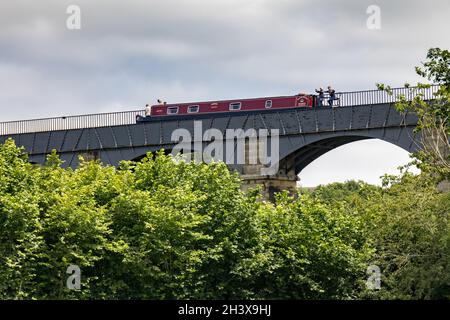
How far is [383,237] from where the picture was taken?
64.7 m

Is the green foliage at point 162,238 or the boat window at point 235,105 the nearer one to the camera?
the green foliage at point 162,238

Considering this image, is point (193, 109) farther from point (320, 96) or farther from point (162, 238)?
point (162, 238)

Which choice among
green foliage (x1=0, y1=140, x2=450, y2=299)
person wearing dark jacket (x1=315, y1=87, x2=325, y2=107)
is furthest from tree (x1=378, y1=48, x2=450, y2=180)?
person wearing dark jacket (x1=315, y1=87, x2=325, y2=107)

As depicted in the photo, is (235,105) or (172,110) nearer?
(235,105)

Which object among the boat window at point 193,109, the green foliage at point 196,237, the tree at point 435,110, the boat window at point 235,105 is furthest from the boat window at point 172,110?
the tree at point 435,110

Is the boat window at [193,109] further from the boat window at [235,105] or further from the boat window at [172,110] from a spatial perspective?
the boat window at [235,105]

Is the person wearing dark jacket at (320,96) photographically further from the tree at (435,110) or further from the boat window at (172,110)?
the tree at (435,110)

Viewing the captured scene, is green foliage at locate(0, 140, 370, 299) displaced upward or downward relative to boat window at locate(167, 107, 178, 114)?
downward

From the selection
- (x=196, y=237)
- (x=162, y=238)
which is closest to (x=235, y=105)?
(x=196, y=237)

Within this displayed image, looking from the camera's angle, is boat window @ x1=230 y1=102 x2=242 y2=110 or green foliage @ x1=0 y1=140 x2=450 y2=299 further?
boat window @ x1=230 y1=102 x2=242 y2=110

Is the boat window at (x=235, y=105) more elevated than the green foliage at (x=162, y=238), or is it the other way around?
the boat window at (x=235, y=105)

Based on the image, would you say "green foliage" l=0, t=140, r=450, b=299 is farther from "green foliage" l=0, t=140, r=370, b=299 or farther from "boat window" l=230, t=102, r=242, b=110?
"boat window" l=230, t=102, r=242, b=110
